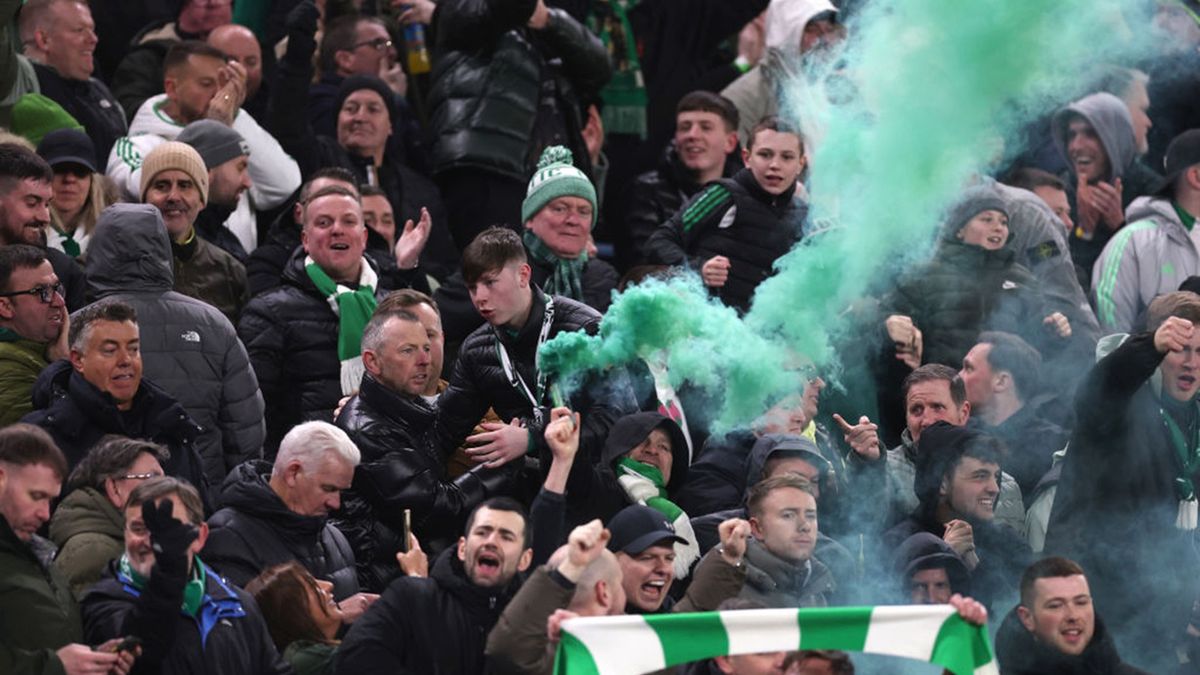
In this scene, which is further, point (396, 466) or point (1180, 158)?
point (1180, 158)

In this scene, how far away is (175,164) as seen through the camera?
34.4 feet

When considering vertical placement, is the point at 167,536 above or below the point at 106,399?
below

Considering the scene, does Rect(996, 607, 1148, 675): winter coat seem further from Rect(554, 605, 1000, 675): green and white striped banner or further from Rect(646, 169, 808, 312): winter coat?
Rect(646, 169, 808, 312): winter coat

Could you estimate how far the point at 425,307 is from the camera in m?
9.69

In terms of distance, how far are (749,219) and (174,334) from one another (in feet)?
10.1

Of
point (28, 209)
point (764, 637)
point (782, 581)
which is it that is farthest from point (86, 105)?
point (764, 637)

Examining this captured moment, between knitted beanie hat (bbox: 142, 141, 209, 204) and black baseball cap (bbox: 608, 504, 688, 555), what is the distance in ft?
9.74

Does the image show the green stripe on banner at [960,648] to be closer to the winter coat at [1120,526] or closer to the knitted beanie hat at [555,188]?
the winter coat at [1120,526]

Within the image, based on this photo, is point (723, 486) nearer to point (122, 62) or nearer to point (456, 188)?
point (456, 188)

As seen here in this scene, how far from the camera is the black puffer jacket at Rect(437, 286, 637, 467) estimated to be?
31.5 feet

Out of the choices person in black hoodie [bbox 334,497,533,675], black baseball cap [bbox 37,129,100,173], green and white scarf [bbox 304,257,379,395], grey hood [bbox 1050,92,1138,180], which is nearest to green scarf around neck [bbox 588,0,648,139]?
grey hood [bbox 1050,92,1138,180]

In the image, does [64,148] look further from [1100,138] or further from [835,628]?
[1100,138]

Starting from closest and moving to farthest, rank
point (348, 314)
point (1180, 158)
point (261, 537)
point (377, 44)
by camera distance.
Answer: point (261, 537)
point (348, 314)
point (1180, 158)
point (377, 44)

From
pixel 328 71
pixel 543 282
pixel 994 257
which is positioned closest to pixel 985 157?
pixel 994 257
